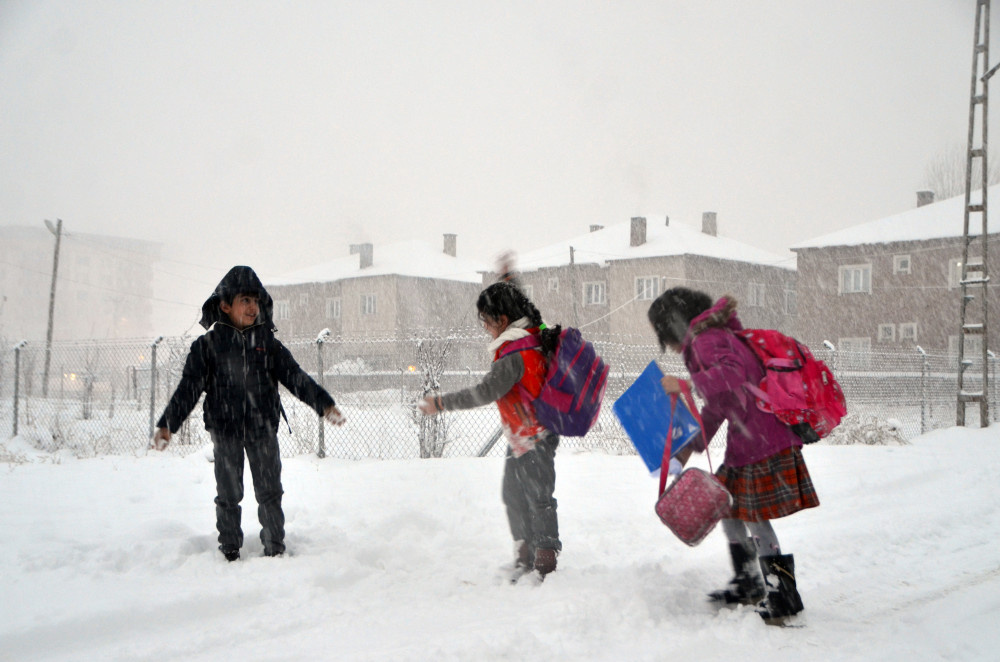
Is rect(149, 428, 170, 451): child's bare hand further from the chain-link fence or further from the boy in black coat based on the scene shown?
the chain-link fence

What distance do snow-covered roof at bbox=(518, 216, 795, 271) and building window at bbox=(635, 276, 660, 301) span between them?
47.4 inches

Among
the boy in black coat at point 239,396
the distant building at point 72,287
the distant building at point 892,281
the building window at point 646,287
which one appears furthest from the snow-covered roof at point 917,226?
the distant building at point 72,287

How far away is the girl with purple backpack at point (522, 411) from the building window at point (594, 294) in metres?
34.9

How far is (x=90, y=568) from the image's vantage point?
380 centimetres

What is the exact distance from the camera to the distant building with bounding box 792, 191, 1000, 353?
3102cm

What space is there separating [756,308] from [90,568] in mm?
39044

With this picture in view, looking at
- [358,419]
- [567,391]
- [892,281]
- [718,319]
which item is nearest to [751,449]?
[718,319]

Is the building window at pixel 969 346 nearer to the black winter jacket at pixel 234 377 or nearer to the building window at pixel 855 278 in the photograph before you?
the building window at pixel 855 278

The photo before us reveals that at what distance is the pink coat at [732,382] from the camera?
11.0 feet

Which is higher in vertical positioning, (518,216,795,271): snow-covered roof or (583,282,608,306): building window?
(518,216,795,271): snow-covered roof

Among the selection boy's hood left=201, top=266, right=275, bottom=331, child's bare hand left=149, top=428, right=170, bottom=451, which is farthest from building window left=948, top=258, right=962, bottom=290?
child's bare hand left=149, top=428, right=170, bottom=451

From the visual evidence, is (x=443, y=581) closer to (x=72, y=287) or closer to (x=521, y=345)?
(x=521, y=345)

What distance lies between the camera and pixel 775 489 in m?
3.41

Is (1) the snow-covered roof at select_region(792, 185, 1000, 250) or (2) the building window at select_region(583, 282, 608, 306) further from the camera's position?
(2) the building window at select_region(583, 282, 608, 306)
